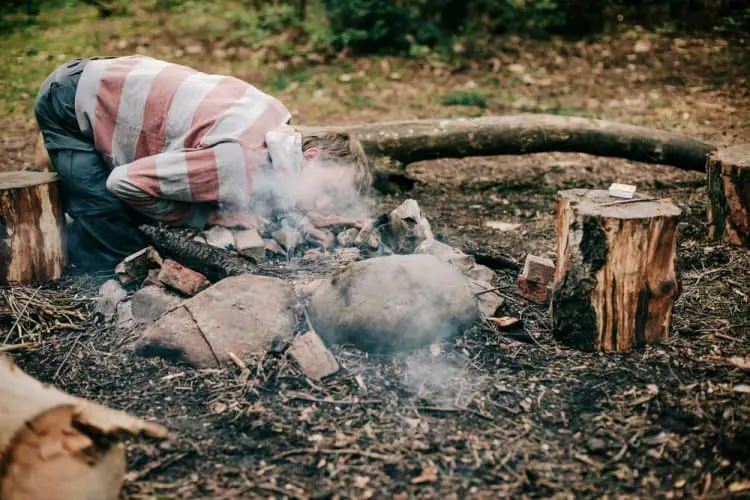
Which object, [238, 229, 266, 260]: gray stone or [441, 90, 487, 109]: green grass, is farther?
[441, 90, 487, 109]: green grass

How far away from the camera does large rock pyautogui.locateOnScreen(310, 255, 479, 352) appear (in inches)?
118

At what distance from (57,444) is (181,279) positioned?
4.60ft

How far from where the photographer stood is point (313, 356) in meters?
2.94

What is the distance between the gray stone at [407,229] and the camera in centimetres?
372

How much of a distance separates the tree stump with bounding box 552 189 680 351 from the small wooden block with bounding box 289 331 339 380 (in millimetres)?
1088

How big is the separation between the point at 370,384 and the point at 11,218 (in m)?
2.09

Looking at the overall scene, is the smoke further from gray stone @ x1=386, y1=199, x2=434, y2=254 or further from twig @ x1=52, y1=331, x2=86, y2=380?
twig @ x1=52, y1=331, x2=86, y2=380

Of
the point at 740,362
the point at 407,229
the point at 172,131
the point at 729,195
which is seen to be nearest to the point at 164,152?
the point at 172,131

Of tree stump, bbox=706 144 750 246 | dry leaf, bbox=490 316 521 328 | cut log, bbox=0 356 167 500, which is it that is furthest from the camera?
tree stump, bbox=706 144 750 246

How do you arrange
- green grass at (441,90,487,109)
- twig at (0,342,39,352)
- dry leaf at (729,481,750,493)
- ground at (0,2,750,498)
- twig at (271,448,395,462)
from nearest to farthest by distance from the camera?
dry leaf at (729,481,750,493) < ground at (0,2,750,498) < twig at (271,448,395,462) < twig at (0,342,39,352) < green grass at (441,90,487,109)

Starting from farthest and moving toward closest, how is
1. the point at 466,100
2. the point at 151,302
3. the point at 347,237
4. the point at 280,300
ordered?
the point at 466,100, the point at 347,237, the point at 151,302, the point at 280,300

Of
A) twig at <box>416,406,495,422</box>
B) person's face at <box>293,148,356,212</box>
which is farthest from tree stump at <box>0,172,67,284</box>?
twig at <box>416,406,495,422</box>

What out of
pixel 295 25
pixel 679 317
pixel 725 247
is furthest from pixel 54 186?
pixel 295 25

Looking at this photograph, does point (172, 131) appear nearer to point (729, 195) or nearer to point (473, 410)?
point (473, 410)
